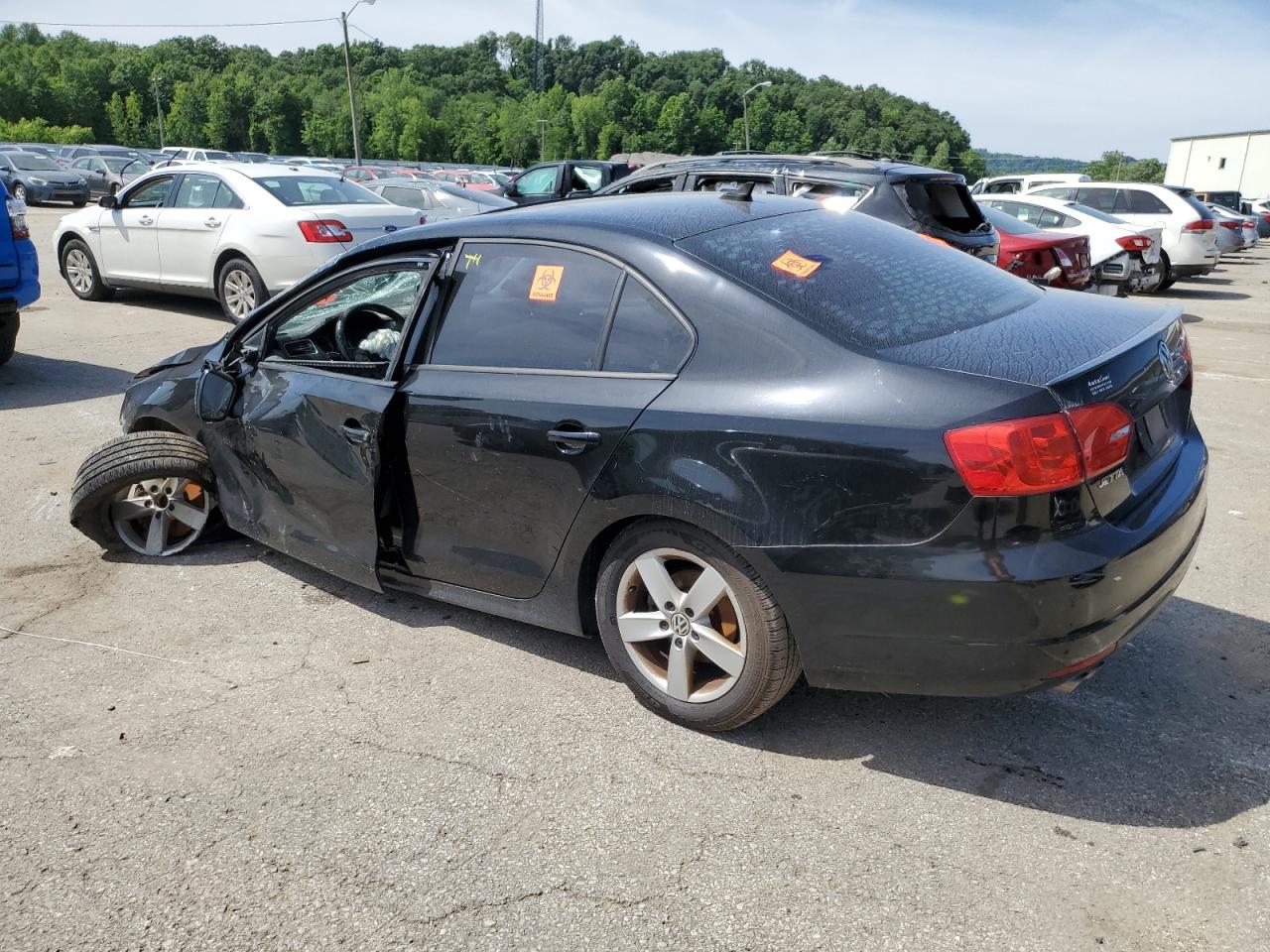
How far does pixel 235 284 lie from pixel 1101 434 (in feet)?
32.0

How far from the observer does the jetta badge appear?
125 inches

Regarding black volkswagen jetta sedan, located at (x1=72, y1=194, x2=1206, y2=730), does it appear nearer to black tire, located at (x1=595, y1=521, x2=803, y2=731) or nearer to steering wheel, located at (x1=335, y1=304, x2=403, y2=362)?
black tire, located at (x1=595, y1=521, x2=803, y2=731)

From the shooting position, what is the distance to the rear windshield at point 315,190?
1069cm

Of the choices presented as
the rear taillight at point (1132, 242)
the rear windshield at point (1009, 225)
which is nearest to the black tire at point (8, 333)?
the rear windshield at point (1009, 225)

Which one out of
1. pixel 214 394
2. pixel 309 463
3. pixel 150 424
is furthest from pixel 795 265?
pixel 150 424

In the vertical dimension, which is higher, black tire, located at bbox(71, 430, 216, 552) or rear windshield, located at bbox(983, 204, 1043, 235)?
rear windshield, located at bbox(983, 204, 1043, 235)

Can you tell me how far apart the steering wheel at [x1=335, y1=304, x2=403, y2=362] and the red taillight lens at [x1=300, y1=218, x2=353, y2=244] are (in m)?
6.18

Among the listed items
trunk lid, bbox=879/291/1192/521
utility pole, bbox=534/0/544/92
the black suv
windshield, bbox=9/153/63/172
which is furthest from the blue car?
utility pole, bbox=534/0/544/92

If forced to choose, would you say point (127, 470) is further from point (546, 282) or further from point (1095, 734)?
point (1095, 734)

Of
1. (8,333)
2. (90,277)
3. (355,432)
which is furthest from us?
(90,277)

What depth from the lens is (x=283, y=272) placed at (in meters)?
10.2

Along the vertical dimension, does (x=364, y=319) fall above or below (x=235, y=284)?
above

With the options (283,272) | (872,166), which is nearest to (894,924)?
(872,166)

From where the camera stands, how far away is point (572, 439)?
10.6ft
